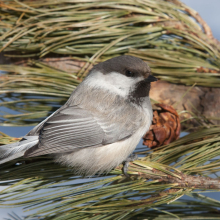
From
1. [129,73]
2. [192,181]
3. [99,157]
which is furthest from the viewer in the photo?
[129,73]

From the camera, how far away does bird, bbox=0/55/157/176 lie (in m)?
1.00

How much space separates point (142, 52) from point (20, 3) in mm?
604

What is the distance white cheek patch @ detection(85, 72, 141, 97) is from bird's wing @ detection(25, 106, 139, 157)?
5.2 inches

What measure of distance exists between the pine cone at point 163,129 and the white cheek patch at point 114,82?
0.17 meters

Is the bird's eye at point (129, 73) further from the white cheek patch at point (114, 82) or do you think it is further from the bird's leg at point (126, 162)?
the bird's leg at point (126, 162)

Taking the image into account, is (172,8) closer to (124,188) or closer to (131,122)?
(131,122)

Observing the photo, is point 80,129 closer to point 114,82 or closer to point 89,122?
point 89,122

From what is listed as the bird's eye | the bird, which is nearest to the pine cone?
the bird

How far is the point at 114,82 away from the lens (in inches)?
46.1

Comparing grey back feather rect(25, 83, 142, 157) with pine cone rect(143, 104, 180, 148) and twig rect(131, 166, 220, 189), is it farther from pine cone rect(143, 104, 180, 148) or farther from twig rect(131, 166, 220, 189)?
twig rect(131, 166, 220, 189)

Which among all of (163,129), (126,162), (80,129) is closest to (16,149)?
(80,129)

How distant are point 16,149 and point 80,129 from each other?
229 mm

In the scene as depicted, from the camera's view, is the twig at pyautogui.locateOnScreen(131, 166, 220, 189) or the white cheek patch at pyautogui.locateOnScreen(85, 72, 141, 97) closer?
the twig at pyautogui.locateOnScreen(131, 166, 220, 189)

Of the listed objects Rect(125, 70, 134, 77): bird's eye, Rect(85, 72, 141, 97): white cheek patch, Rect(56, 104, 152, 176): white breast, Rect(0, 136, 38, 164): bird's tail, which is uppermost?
Rect(125, 70, 134, 77): bird's eye
